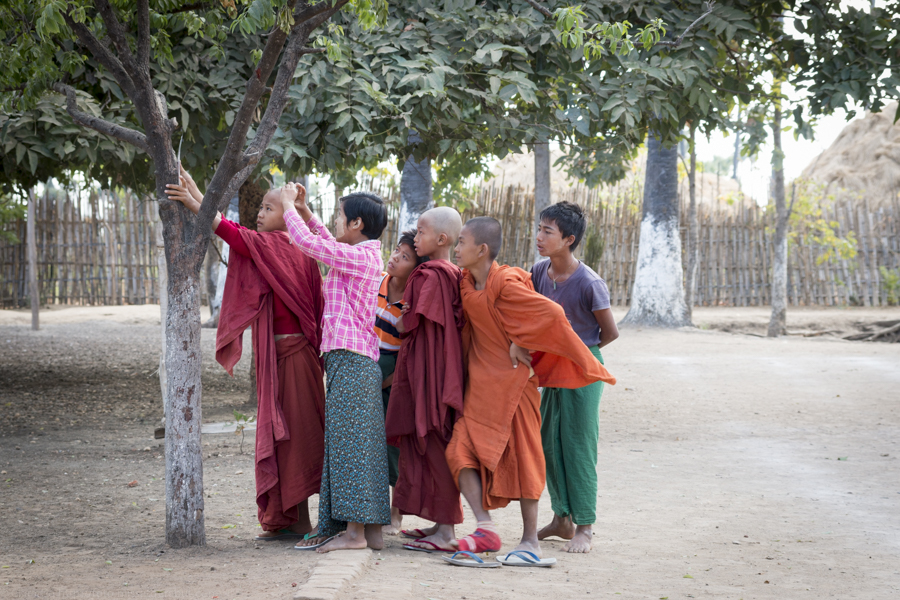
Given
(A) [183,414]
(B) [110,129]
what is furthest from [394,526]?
(B) [110,129]

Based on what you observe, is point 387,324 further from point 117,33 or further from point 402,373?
point 117,33

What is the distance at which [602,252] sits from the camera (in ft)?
50.7

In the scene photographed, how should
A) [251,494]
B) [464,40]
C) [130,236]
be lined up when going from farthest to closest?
[130,236] → [464,40] → [251,494]

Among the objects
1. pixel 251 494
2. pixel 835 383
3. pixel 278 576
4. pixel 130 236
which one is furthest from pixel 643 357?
pixel 130 236

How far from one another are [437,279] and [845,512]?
2.75 meters

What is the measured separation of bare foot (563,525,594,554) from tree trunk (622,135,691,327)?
10043mm

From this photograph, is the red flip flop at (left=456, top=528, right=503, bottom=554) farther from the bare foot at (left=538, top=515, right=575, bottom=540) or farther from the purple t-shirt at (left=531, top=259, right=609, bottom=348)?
the purple t-shirt at (left=531, top=259, right=609, bottom=348)

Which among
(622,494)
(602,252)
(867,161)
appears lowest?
(622,494)

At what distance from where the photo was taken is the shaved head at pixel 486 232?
3525 millimetres

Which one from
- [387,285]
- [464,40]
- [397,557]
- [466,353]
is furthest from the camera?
[464,40]

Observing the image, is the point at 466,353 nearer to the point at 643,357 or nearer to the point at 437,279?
the point at 437,279

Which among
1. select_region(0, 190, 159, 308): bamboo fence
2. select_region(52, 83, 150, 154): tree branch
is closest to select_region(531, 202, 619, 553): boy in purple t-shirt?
select_region(52, 83, 150, 154): tree branch

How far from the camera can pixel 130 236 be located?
17.2 metres

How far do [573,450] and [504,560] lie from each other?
0.66 meters
